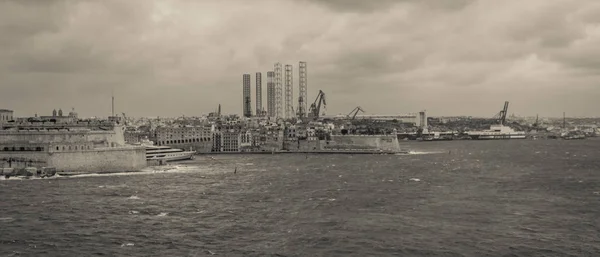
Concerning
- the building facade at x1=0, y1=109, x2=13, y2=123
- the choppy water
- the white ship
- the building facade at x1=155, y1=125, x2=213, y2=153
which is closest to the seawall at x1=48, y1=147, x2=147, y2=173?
the choppy water

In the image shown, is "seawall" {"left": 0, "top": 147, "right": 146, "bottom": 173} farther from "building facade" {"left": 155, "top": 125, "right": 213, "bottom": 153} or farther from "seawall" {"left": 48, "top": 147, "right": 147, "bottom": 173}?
"building facade" {"left": 155, "top": 125, "right": 213, "bottom": 153}

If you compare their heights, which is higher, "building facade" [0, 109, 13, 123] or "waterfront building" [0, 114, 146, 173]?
"building facade" [0, 109, 13, 123]

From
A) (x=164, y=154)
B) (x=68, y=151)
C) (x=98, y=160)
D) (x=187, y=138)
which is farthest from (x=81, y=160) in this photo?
(x=187, y=138)

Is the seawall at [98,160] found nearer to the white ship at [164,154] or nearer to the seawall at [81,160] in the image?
the seawall at [81,160]

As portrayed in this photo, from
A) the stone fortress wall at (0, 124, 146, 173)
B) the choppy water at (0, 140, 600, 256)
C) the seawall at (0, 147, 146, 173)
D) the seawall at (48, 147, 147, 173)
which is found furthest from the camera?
the seawall at (48, 147, 147, 173)

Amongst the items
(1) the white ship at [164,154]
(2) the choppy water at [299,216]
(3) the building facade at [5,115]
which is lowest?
(2) the choppy water at [299,216]

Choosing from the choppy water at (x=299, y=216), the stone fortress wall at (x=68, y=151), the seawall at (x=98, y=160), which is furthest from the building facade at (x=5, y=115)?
the choppy water at (x=299, y=216)

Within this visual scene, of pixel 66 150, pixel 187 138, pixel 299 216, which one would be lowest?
pixel 299 216

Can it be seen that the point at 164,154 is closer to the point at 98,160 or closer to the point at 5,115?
the point at 5,115
